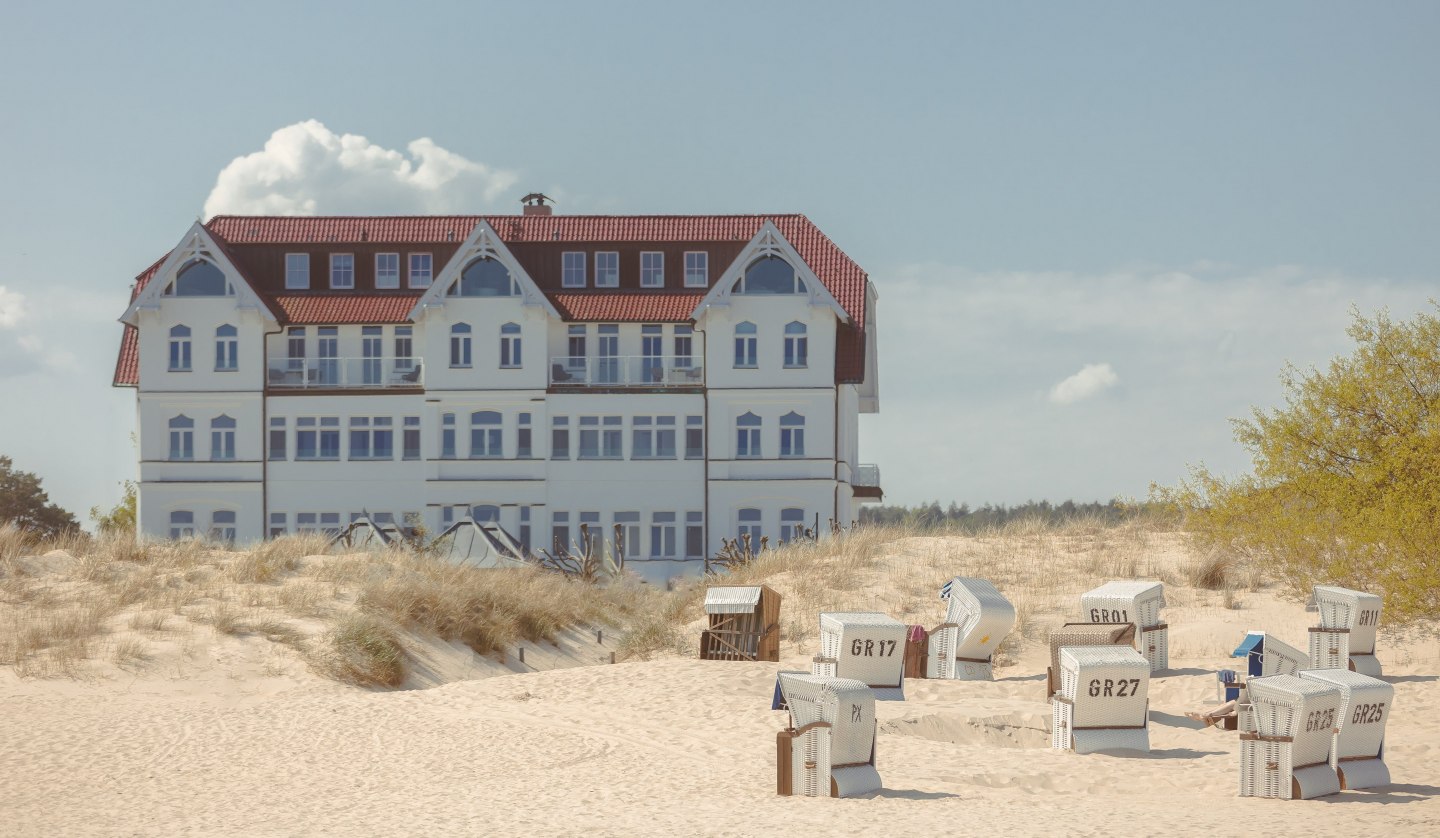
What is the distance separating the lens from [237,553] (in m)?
32.4

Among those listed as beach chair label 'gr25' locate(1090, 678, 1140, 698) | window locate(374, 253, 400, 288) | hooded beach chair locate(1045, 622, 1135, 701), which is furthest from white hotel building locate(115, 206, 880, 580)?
beach chair label 'gr25' locate(1090, 678, 1140, 698)

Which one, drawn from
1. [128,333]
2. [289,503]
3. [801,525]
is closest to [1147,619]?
[801,525]

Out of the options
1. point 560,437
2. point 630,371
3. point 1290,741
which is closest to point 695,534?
point 560,437

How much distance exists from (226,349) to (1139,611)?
34.6m

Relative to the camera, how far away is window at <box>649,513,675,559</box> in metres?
49.4

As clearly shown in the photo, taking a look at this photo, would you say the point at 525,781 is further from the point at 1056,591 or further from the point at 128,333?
the point at 128,333

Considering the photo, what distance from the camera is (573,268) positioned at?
2028 inches

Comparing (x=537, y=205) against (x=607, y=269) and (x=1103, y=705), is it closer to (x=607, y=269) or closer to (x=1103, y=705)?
(x=607, y=269)

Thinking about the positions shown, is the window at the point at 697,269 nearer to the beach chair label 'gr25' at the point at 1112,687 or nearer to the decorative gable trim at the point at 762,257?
the decorative gable trim at the point at 762,257

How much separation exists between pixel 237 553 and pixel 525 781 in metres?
Result: 17.8

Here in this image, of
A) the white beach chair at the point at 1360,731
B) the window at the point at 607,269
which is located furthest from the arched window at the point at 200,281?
the white beach chair at the point at 1360,731

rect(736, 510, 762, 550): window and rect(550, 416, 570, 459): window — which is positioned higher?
rect(550, 416, 570, 459): window

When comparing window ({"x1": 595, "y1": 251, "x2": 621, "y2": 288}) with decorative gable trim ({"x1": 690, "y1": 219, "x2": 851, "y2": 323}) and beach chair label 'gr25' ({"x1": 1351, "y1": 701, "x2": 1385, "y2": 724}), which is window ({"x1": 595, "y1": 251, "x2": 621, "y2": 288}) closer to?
decorative gable trim ({"x1": 690, "y1": 219, "x2": 851, "y2": 323})

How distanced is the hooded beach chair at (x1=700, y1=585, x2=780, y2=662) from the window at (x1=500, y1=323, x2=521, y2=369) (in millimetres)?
24585
